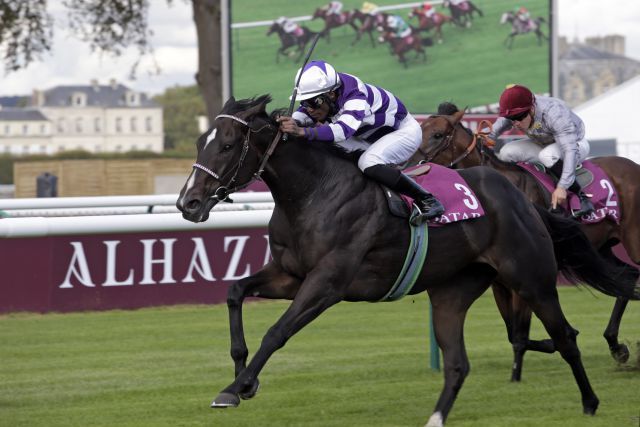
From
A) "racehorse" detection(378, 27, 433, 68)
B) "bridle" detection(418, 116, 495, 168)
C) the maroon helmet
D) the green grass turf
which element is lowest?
the green grass turf

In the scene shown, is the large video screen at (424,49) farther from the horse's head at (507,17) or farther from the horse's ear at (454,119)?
the horse's ear at (454,119)

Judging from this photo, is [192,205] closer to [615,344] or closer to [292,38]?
[615,344]

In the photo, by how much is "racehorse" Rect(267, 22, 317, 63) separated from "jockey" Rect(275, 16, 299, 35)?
0.03 metres

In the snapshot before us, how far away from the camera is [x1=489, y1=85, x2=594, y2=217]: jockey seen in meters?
7.14

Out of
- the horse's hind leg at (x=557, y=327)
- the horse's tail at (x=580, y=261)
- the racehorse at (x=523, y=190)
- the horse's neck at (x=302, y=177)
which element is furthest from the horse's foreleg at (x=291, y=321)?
the racehorse at (x=523, y=190)

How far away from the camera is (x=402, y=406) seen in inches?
247

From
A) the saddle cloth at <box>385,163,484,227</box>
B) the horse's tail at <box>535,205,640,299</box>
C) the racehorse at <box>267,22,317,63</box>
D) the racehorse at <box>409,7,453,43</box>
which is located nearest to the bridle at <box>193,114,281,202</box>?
the saddle cloth at <box>385,163,484,227</box>

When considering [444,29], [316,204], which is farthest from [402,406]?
[444,29]

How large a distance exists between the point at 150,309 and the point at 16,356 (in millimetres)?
2259

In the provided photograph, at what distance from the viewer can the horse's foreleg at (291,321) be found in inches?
200

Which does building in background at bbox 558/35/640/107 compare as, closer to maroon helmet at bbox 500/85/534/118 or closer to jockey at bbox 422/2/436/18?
jockey at bbox 422/2/436/18

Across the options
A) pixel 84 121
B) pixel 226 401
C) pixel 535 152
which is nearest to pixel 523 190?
pixel 535 152

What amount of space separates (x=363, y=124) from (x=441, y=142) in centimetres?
171

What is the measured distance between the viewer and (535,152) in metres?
7.59
